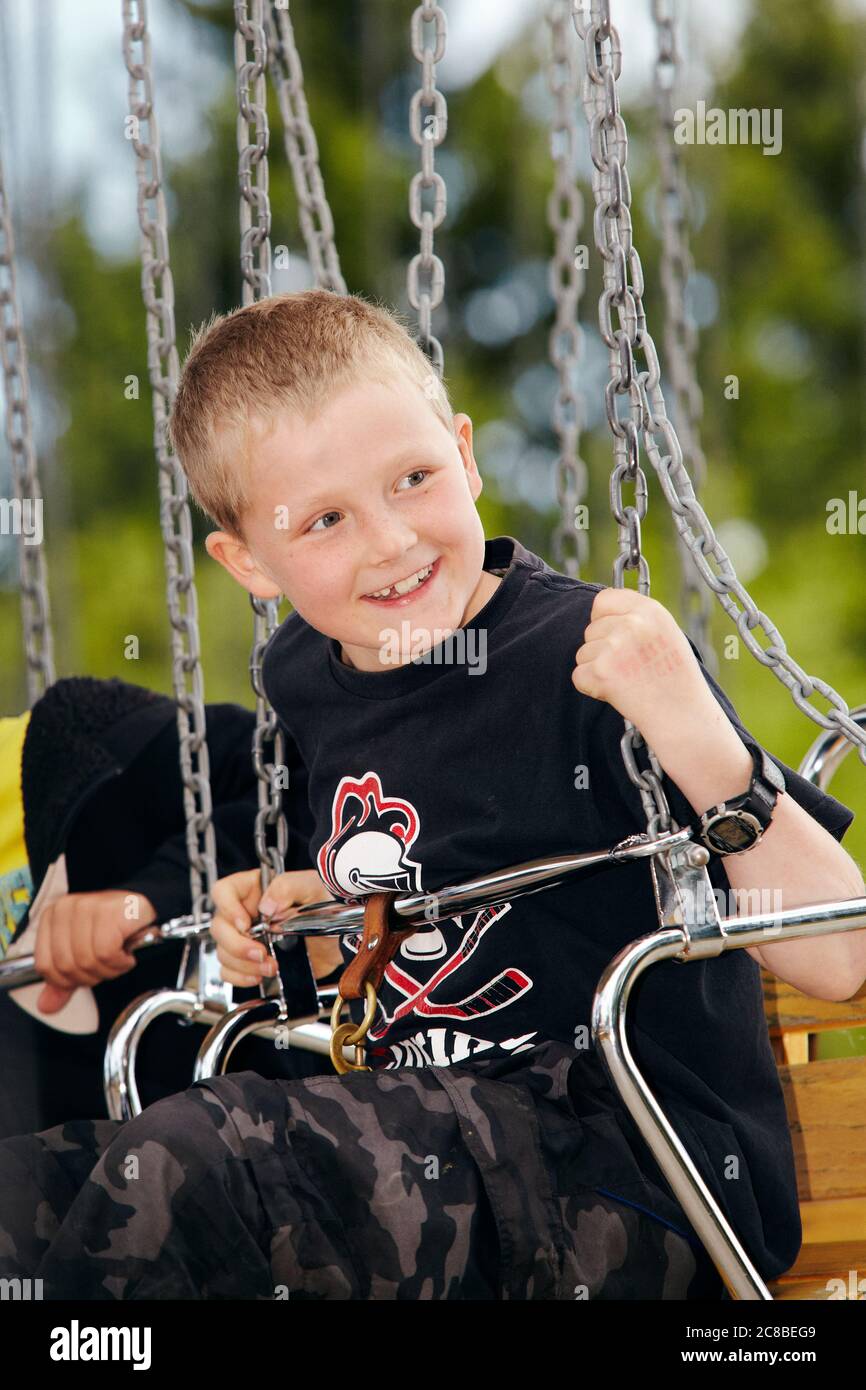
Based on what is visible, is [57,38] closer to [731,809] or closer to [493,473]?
[493,473]

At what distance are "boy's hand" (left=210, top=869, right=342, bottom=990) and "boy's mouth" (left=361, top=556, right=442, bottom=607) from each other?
0.27 meters

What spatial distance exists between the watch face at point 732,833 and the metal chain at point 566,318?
660 millimetres

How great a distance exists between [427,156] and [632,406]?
316 mm

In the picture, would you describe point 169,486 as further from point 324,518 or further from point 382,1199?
point 382,1199

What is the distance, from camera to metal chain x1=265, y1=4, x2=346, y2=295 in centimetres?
160

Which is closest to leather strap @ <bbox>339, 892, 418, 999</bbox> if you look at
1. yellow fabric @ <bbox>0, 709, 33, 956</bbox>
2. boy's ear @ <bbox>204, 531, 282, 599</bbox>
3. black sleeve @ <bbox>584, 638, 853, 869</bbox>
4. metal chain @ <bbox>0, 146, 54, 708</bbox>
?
black sleeve @ <bbox>584, 638, 853, 869</bbox>

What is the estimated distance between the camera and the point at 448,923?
1.10 meters

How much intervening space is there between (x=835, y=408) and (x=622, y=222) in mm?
6900

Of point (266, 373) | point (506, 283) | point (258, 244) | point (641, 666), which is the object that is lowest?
point (641, 666)

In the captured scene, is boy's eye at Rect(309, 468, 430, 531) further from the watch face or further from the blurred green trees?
the blurred green trees

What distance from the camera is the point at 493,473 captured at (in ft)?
22.7

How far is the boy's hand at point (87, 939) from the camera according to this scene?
1.52 metres

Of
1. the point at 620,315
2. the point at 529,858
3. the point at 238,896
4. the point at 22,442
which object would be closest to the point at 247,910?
the point at 238,896
